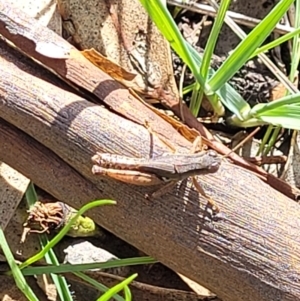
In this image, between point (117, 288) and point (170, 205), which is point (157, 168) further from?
point (117, 288)

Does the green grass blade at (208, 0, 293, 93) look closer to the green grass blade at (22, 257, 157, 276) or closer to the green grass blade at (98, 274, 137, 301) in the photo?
the green grass blade at (22, 257, 157, 276)

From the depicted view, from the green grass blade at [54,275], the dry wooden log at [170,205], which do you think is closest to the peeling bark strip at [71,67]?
the dry wooden log at [170,205]

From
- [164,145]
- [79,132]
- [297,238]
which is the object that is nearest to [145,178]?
[164,145]

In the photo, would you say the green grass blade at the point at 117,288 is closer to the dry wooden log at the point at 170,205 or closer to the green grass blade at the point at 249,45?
the dry wooden log at the point at 170,205

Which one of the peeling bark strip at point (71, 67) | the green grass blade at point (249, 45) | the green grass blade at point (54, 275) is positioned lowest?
the green grass blade at point (54, 275)

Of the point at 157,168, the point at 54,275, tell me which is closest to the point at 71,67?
the point at 157,168

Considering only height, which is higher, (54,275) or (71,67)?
(71,67)
